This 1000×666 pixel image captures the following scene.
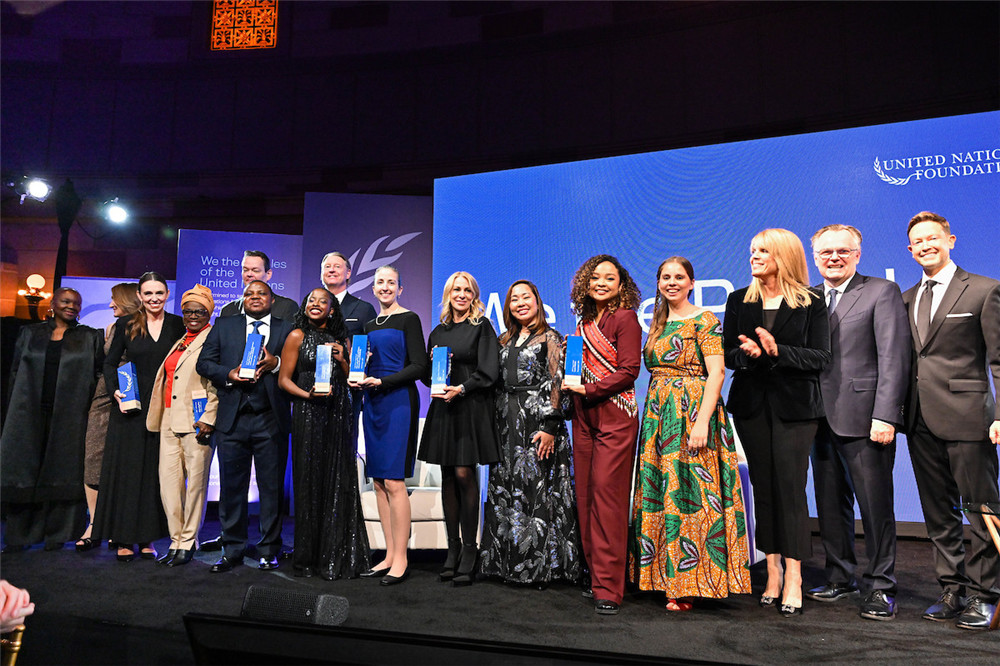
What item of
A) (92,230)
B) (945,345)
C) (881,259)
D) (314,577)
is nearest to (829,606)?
(945,345)

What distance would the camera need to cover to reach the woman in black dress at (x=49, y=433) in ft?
13.9

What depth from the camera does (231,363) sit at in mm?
3822

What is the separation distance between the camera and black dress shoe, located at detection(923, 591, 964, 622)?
8.91ft

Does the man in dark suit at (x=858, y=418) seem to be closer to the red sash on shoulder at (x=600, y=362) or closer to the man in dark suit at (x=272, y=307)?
the red sash on shoulder at (x=600, y=362)

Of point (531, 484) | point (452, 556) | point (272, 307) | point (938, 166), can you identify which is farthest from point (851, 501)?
point (272, 307)

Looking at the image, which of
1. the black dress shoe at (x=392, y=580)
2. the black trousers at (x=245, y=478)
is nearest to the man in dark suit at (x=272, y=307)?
the black trousers at (x=245, y=478)

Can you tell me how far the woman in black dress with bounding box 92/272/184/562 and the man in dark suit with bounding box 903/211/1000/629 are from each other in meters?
4.09

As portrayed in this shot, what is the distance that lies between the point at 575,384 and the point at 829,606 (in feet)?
5.01

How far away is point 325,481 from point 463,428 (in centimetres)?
80

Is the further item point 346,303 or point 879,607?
point 346,303

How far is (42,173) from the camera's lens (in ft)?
27.3

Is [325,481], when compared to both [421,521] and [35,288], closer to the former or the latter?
[421,521]

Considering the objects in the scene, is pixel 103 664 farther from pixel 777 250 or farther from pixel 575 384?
pixel 777 250

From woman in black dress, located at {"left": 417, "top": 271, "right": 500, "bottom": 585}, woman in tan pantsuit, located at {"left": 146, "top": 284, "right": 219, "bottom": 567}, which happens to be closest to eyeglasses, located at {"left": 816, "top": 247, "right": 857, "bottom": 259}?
woman in black dress, located at {"left": 417, "top": 271, "right": 500, "bottom": 585}
